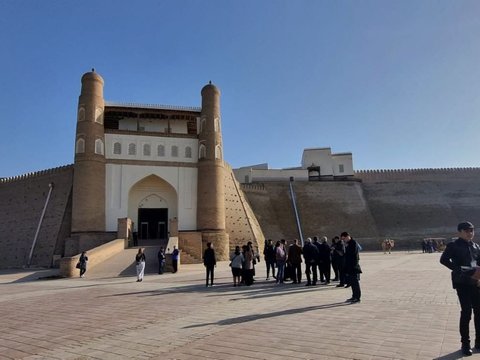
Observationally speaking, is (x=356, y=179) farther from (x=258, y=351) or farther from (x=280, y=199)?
(x=258, y=351)

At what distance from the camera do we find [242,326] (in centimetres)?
541

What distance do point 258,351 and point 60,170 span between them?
28.8 m

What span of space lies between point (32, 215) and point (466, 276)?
31101mm

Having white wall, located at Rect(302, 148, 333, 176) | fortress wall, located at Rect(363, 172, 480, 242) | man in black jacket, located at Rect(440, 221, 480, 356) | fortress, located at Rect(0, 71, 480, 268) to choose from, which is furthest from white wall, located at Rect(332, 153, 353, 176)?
man in black jacket, located at Rect(440, 221, 480, 356)

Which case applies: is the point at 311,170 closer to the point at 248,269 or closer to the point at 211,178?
the point at 211,178

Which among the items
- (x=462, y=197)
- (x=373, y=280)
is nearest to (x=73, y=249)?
(x=373, y=280)

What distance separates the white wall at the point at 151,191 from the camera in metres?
26.5

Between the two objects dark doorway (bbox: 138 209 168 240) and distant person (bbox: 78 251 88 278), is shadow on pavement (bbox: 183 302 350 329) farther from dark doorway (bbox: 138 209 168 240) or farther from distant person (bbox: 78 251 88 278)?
dark doorway (bbox: 138 209 168 240)

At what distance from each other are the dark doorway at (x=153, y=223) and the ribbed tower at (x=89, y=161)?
3.71 m

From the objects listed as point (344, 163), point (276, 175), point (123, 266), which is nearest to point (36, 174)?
point (123, 266)

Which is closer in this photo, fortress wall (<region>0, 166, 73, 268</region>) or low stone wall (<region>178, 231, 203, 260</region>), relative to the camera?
low stone wall (<region>178, 231, 203, 260</region>)

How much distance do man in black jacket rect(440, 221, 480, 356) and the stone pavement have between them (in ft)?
0.85

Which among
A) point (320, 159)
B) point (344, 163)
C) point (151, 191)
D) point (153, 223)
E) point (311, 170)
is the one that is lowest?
point (153, 223)

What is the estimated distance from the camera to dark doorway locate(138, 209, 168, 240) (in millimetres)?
28906
